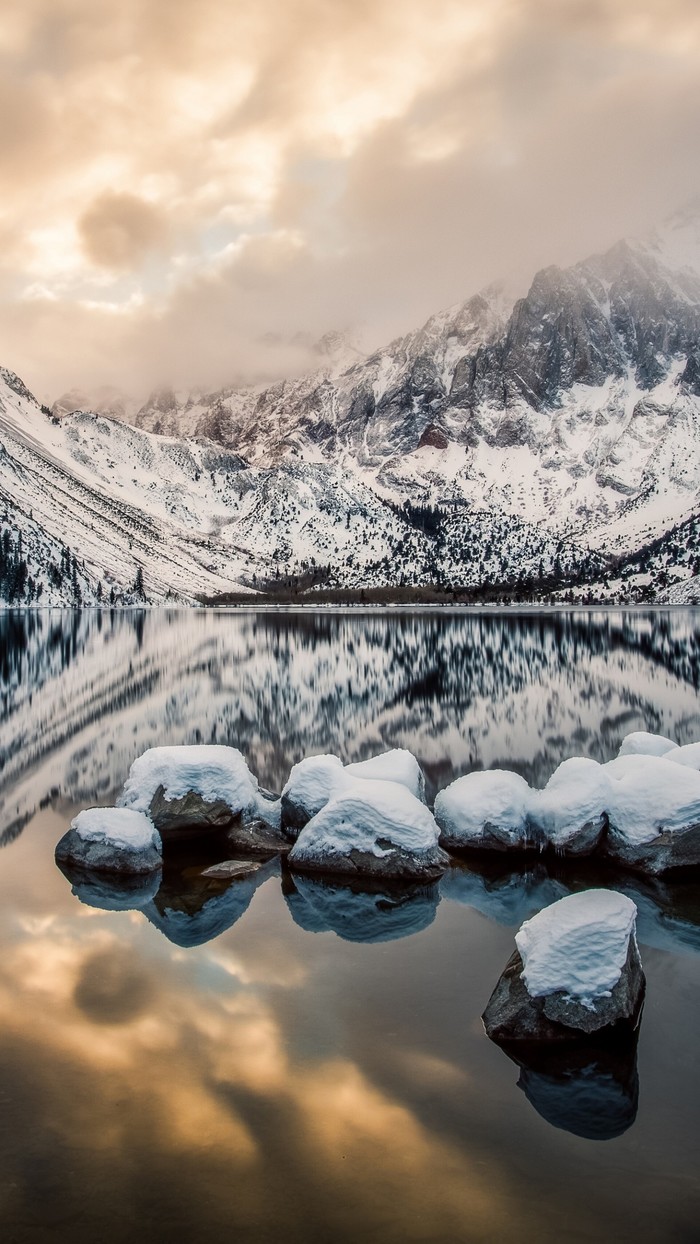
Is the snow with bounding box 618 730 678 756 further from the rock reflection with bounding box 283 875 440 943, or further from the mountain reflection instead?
the rock reflection with bounding box 283 875 440 943

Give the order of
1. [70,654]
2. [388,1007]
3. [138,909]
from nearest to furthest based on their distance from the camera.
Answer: [388,1007], [138,909], [70,654]

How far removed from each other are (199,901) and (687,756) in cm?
1655

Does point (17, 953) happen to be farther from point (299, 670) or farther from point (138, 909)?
point (299, 670)

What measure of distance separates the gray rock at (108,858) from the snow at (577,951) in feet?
35.6

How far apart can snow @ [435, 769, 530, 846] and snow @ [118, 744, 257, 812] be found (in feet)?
19.1

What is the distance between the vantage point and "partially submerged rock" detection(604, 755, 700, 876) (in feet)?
66.6

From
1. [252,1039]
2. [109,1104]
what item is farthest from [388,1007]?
[109,1104]

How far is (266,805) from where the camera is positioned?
2397 cm

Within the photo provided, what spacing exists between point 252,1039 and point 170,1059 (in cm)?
126

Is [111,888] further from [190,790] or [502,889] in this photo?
[502,889]

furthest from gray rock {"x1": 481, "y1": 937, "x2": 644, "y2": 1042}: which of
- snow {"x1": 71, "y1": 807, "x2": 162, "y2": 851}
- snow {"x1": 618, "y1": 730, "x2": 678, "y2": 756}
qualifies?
snow {"x1": 618, "y1": 730, "x2": 678, "y2": 756}

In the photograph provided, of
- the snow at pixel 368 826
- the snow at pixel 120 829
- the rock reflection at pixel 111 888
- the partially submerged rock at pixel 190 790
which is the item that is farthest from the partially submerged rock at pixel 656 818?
the snow at pixel 120 829

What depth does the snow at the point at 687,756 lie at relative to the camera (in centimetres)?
2556

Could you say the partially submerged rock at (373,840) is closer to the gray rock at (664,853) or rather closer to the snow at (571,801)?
the snow at (571,801)
